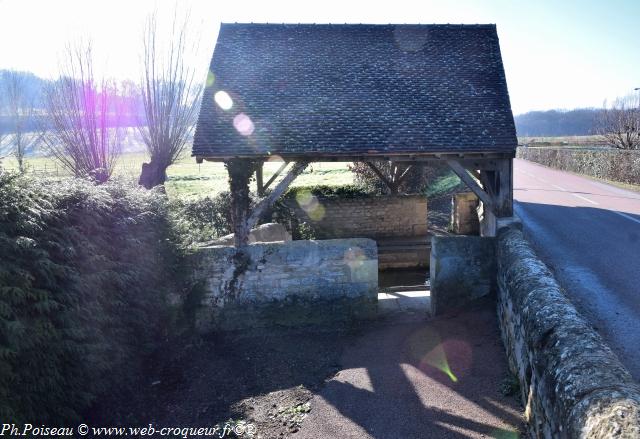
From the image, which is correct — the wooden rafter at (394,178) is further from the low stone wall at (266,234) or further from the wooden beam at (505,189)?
the wooden beam at (505,189)

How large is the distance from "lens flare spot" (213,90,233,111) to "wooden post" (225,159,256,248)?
1479mm

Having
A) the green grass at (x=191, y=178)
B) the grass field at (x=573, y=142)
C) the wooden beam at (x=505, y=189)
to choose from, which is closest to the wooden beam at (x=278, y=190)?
the green grass at (x=191, y=178)

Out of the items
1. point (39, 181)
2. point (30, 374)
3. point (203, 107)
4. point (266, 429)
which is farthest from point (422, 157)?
point (30, 374)

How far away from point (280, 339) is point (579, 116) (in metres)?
88.9

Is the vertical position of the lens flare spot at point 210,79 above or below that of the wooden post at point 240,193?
above

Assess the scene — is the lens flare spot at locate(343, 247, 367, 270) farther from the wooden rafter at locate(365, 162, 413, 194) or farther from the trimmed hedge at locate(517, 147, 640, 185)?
the trimmed hedge at locate(517, 147, 640, 185)

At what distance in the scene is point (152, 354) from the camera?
22.4ft

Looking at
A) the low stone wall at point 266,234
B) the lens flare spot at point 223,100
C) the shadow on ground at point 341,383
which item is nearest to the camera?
the shadow on ground at point 341,383

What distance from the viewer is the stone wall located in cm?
1546

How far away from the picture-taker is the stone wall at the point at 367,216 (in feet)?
50.7

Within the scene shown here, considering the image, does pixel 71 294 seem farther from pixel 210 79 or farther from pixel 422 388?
pixel 210 79

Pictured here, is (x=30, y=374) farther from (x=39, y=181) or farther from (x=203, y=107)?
(x=203, y=107)

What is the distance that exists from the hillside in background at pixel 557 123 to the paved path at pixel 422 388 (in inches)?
3125

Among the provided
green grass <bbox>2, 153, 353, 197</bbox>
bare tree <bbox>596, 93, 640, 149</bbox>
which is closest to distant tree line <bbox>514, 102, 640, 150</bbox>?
bare tree <bbox>596, 93, 640, 149</bbox>
